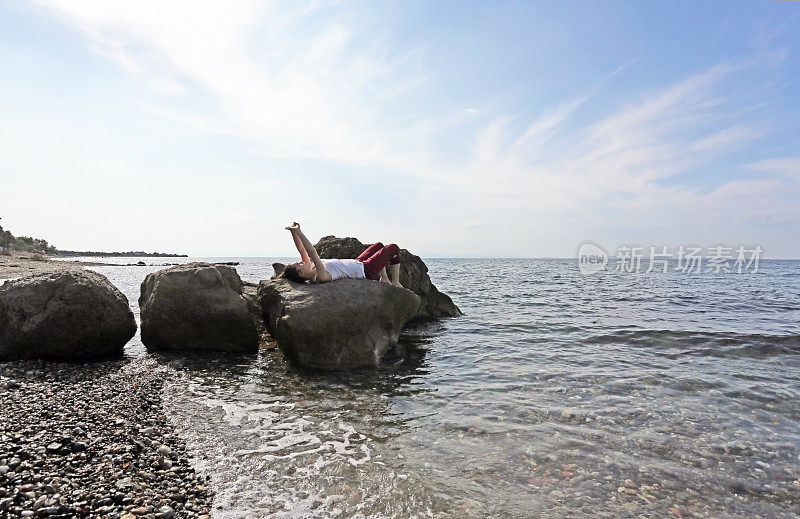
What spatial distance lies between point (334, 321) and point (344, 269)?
1.84 meters

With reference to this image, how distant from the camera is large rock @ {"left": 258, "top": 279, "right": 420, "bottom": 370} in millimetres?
9008

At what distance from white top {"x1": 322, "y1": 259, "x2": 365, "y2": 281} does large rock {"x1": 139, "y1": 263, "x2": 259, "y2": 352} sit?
2130 millimetres

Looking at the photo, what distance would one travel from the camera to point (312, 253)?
32.5ft

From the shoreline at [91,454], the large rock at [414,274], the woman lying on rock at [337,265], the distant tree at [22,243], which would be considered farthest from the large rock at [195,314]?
the distant tree at [22,243]

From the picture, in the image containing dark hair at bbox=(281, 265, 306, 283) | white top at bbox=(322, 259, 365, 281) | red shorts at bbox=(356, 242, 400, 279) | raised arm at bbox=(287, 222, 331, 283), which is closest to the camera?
raised arm at bbox=(287, 222, 331, 283)

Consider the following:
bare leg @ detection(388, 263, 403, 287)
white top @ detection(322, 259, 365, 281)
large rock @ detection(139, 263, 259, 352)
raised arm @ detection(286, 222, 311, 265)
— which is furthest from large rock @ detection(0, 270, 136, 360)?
bare leg @ detection(388, 263, 403, 287)

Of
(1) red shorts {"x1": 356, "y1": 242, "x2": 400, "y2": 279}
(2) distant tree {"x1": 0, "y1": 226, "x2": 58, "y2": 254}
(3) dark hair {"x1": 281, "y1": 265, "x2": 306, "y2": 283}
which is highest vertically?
(1) red shorts {"x1": 356, "y1": 242, "x2": 400, "y2": 279}

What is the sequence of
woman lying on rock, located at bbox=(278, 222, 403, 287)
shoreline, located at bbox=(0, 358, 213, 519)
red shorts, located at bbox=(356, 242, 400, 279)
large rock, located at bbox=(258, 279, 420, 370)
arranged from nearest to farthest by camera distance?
shoreline, located at bbox=(0, 358, 213, 519) → large rock, located at bbox=(258, 279, 420, 370) → woman lying on rock, located at bbox=(278, 222, 403, 287) → red shorts, located at bbox=(356, 242, 400, 279)

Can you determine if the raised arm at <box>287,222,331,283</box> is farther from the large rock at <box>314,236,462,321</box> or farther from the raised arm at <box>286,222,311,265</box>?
the large rock at <box>314,236,462,321</box>

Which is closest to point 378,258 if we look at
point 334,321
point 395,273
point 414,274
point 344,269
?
point 395,273

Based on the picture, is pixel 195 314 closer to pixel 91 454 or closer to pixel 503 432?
pixel 91 454

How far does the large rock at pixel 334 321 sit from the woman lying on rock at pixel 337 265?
316mm

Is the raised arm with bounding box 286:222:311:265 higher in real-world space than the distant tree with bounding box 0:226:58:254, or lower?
higher

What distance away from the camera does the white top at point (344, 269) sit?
10410 mm
